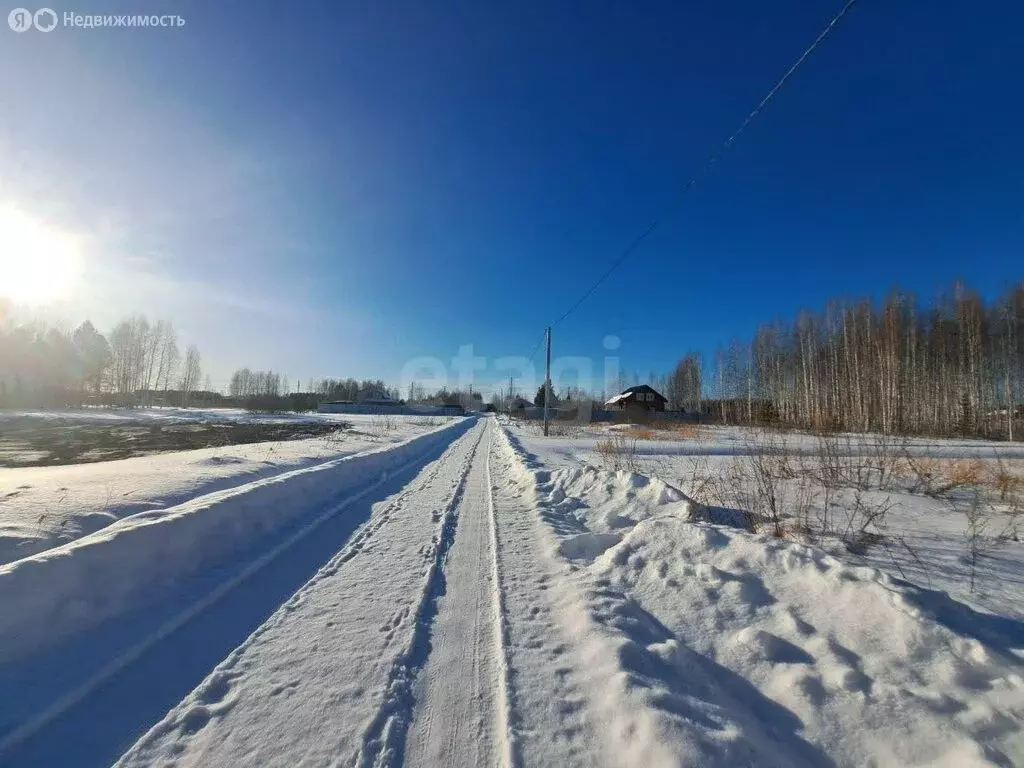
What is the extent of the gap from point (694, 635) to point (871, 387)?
1395 inches

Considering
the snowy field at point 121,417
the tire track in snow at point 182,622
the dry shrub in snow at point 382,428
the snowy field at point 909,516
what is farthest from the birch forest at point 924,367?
the snowy field at point 121,417

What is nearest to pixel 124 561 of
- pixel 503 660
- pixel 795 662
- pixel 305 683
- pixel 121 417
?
pixel 305 683

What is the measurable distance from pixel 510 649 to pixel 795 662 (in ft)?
5.99

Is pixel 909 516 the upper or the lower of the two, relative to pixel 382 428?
upper

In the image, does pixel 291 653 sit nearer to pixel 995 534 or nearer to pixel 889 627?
pixel 889 627

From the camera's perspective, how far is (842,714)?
7.64ft

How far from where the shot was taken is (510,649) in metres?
3.01

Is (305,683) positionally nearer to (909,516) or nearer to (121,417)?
(909,516)

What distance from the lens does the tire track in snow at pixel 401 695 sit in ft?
6.87

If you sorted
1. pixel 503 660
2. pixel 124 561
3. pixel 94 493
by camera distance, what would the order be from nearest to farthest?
pixel 503 660
pixel 124 561
pixel 94 493

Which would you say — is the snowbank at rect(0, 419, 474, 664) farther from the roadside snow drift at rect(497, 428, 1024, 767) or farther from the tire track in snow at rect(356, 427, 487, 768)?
the roadside snow drift at rect(497, 428, 1024, 767)

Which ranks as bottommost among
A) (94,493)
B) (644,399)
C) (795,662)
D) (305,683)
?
(305,683)

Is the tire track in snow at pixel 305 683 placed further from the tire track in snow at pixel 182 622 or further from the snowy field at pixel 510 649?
the tire track in snow at pixel 182 622

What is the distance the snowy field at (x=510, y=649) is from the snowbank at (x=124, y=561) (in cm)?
2
